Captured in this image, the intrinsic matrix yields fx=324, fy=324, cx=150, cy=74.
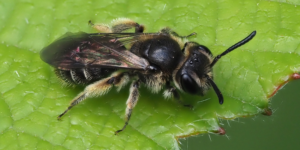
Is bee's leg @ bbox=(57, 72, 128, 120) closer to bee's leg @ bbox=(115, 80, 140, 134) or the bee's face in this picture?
bee's leg @ bbox=(115, 80, 140, 134)

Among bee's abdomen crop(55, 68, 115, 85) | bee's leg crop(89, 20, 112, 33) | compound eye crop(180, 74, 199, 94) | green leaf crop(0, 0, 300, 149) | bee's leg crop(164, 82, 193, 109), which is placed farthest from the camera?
bee's leg crop(89, 20, 112, 33)

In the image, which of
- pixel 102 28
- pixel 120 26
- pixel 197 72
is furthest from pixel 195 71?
pixel 102 28

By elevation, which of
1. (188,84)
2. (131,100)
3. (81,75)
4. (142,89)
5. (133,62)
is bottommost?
(142,89)

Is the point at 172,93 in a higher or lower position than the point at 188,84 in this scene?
lower

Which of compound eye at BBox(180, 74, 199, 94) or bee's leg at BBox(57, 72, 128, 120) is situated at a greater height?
compound eye at BBox(180, 74, 199, 94)

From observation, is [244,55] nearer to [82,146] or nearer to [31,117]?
[82,146]

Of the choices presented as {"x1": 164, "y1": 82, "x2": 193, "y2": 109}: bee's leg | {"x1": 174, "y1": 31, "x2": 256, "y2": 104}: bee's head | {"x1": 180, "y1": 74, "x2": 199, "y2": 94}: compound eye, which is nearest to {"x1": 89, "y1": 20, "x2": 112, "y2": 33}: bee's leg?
{"x1": 164, "y1": 82, "x2": 193, "y2": 109}: bee's leg

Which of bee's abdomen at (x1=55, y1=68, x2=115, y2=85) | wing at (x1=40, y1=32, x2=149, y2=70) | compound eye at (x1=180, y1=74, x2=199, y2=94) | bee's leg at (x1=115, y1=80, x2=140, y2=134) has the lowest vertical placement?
bee's leg at (x1=115, y1=80, x2=140, y2=134)

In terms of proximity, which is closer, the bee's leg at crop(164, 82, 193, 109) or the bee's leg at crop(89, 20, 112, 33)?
the bee's leg at crop(164, 82, 193, 109)

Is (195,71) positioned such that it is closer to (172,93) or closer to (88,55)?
(172,93)
